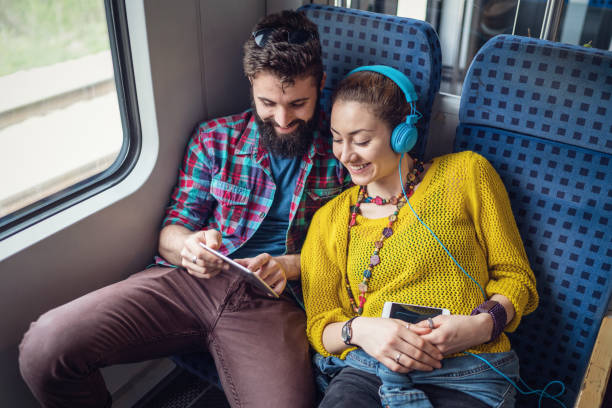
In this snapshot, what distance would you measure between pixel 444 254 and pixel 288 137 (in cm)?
71

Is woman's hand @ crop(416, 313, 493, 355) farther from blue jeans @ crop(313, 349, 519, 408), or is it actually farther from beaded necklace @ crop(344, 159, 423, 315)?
beaded necklace @ crop(344, 159, 423, 315)

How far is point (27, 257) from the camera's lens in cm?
159

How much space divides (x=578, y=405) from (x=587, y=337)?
13.8 inches

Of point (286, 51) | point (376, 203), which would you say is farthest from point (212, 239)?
point (286, 51)

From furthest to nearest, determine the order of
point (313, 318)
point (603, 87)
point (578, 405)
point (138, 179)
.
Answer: point (138, 179), point (313, 318), point (603, 87), point (578, 405)

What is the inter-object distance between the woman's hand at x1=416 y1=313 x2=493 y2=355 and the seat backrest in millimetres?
656

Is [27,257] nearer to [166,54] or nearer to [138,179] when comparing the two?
[138,179]

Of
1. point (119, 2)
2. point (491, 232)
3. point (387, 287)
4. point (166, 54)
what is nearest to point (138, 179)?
point (166, 54)

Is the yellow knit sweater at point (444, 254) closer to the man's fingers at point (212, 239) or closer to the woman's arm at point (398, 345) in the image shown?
the woman's arm at point (398, 345)

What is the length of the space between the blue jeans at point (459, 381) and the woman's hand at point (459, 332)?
6cm

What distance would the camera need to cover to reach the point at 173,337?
1.72 m

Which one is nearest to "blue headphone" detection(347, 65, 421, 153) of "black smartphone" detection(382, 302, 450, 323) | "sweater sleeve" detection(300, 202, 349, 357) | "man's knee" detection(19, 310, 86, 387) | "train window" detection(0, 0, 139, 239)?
"sweater sleeve" detection(300, 202, 349, 357)

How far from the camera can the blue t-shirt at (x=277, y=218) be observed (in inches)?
77.3

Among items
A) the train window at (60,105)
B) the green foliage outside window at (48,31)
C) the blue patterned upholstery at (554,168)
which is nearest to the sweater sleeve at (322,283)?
the blue patterned upholstery at (554,168)
